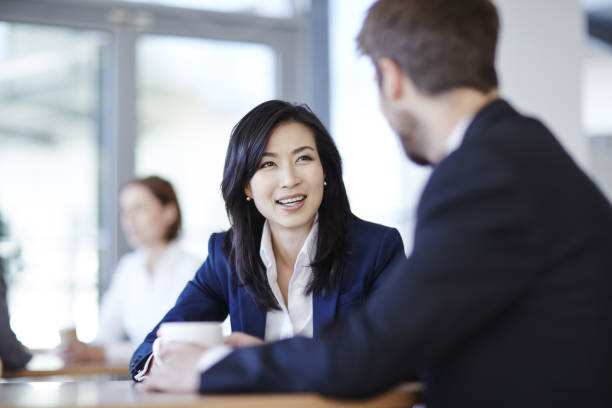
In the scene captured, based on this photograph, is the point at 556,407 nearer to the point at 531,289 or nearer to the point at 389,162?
the point at 531,289

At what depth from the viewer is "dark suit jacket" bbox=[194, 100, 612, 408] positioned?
1014 mm

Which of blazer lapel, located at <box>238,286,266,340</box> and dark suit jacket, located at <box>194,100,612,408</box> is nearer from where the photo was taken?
dark suit jacket, located at <box>194,100,612,408</box>

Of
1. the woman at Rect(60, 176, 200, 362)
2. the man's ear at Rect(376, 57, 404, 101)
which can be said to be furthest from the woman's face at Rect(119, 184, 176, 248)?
the man's ear at Rect(376, 57, 404, 101)

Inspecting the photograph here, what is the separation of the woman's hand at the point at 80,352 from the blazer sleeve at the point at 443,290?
1.88 m

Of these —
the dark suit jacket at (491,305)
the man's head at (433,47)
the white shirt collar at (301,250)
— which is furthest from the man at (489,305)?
the white shirt collar at (301,250)

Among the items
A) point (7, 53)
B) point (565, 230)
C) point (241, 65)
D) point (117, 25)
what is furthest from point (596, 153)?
point (565, 230)

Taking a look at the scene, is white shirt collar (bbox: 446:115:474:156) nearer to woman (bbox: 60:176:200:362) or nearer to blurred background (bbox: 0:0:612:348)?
woman (bbox: 60:176:200:362)

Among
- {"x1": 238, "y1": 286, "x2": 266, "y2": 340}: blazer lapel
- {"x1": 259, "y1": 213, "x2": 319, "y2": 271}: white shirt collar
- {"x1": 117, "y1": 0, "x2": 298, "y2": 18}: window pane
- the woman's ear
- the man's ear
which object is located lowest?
{"x1": 238, "y1": 286, "x2": 266, "y2": 340}: blazer lapel

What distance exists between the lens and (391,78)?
49.4 inches

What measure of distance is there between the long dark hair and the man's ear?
78 centimetres

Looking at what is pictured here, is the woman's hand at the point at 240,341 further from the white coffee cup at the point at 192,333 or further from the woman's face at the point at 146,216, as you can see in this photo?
the woman's face at the point at 146,216

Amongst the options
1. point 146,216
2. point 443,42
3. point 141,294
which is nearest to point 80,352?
point 141,294

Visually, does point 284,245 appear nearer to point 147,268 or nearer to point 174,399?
point 174,399

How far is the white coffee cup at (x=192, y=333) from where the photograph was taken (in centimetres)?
134
